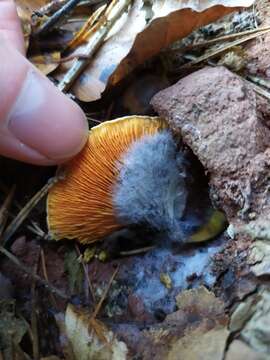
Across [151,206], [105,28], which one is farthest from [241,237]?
[105,28]

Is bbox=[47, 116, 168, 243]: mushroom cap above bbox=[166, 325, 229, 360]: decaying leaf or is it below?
above

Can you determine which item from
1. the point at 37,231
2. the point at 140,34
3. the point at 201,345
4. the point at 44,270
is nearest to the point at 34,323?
the point at 44,270

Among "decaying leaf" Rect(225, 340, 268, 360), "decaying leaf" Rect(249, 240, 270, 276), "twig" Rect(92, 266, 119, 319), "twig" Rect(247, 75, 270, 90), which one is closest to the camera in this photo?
"decaying leaf" Rect(225, 340, 268, 360)

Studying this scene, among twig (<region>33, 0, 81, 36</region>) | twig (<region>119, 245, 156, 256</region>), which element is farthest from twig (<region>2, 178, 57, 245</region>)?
twig (<region>33, 0, 81, 36</region>)

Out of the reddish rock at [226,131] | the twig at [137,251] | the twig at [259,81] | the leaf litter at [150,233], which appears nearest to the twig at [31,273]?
the leaf litter at [150,233]

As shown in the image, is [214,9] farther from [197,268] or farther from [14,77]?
[197,268]

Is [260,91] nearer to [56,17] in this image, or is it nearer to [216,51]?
[216,51]

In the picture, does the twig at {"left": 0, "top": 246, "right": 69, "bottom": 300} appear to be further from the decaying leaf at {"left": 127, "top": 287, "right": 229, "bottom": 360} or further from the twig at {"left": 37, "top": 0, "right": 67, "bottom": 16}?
the twig at {"left": 37, "top": 0, "right": 67, "bottom": 16}
